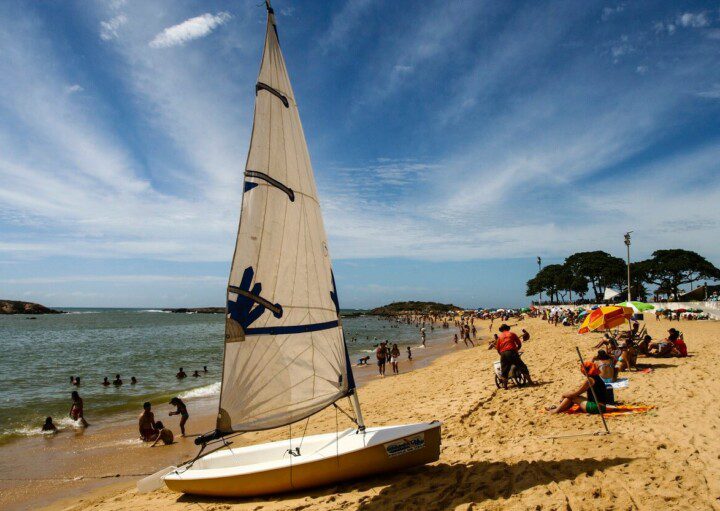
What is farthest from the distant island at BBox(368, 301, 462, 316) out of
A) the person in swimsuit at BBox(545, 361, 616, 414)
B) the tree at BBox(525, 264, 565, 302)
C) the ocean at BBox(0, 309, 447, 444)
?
the person in swimsuit at BBox(545, 361, 616, 414)

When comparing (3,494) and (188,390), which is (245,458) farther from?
(188,390)

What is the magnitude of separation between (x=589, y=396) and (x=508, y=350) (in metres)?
2.89

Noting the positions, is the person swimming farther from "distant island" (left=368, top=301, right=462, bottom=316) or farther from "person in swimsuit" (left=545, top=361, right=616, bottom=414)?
"distant island" (left=368, top=301, right=462, bottom=316)

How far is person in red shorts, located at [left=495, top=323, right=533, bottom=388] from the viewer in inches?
441

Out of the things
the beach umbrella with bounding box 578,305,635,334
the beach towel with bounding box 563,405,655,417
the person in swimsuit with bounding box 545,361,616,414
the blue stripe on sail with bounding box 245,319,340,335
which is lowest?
the beach towel with bounding box 563,405,655,417

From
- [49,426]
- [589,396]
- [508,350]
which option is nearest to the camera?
[589,396]

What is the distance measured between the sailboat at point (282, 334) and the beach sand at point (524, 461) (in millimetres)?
362

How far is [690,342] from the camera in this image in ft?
61.4

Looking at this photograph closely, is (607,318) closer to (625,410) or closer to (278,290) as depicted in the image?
(625,410)

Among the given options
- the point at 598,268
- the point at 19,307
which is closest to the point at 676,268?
the point at 598,268

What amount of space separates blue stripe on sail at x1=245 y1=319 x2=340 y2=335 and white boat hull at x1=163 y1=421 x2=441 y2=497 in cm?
185

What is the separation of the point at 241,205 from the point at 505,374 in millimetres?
9346

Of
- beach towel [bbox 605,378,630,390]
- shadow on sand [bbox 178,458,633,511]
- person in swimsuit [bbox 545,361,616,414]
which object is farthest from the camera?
beach towel [bbox 605,378,630,390]

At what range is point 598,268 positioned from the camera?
78000mm
